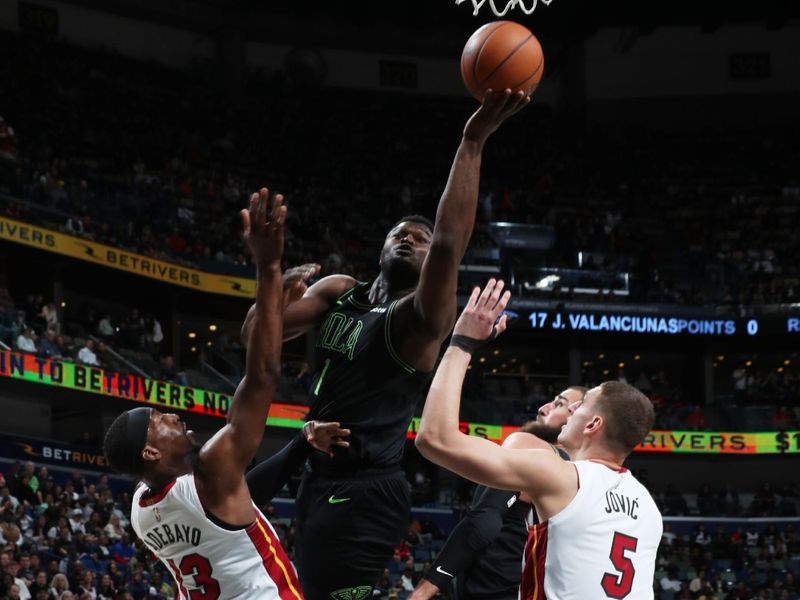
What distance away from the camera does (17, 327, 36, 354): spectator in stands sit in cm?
2006

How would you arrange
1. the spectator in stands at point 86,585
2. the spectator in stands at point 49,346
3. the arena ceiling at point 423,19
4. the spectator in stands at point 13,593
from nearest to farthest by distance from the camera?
the spectator in stands at point 13,593
the spectator in stands at point 86,585
the spectator in stands at point 49,346
the arena ceiling at point 423,19

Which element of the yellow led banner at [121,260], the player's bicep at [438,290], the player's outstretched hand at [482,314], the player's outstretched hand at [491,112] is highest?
the yellow led banner at [121,260]

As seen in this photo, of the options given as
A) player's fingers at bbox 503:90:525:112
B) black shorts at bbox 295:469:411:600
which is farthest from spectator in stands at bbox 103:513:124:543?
player's fingers at bbox 503:90:525:112

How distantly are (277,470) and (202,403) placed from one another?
18270mm

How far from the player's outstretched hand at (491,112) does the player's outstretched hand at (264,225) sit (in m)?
0.80

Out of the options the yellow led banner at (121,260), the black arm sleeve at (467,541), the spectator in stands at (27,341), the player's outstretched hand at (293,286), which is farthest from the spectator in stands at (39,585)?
the player's outstretched hand at (293,286)

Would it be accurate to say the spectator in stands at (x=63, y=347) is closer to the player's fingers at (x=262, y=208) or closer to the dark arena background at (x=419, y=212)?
the dark arena background at (x=419, y=212)

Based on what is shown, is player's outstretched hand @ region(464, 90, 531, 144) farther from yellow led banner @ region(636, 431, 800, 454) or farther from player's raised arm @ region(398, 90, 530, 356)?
yellow led banner @ region(636, 431, 800, 454)

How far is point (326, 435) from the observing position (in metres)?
4.68

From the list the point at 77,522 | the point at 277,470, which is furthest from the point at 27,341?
the point at 277,470

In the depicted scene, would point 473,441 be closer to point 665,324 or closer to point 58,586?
point 58,586

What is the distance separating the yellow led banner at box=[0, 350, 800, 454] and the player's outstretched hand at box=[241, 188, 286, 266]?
12.8 m

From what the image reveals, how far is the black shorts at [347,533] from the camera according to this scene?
4742mm

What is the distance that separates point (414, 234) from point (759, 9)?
111 ft
